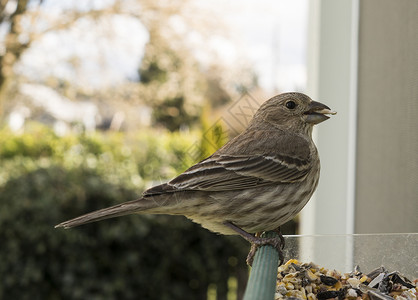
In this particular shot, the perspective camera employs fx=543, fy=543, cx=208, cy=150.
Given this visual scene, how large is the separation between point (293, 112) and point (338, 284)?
100cm

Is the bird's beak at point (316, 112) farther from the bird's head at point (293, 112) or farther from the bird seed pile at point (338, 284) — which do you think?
the bird seed pile at point (338, 284)

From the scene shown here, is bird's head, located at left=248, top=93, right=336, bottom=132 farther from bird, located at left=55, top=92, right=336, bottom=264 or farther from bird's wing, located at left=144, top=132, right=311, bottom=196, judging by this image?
bird's wing, located at left=144, top=132, right=311, bottom=196

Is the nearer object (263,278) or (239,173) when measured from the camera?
(263,278)

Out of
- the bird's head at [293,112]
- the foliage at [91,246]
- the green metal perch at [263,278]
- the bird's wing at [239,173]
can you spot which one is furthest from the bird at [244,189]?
the foliage at [91,246]

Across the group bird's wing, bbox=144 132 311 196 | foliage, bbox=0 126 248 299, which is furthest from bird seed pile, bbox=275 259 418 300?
foliage, bbox=0 126 248 299

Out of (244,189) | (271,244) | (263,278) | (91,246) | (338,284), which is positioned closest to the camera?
(263,278)

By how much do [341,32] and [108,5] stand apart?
1094 cm

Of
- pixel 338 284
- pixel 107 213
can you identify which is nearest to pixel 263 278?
pixel 338 284

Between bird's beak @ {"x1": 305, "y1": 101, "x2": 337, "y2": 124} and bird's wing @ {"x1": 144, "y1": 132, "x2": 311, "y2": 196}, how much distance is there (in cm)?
28

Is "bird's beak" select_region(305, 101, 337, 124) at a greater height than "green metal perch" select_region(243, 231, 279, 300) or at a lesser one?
greater

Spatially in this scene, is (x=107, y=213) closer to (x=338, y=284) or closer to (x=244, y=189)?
A: (x=244, y=189)

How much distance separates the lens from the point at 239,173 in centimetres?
243

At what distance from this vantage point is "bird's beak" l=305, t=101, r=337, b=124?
2645mm

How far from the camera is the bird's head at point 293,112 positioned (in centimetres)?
269
